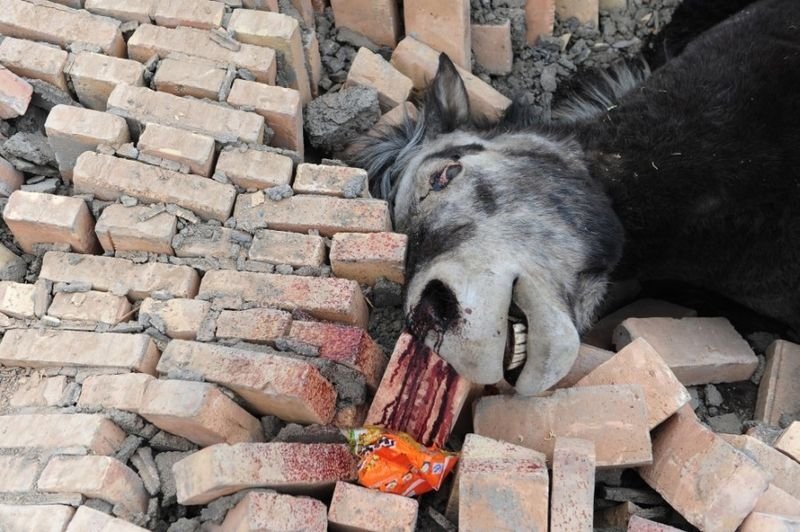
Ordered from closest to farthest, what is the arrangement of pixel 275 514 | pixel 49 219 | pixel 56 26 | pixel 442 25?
pixel 275 514 → pixel 49 219 → pixel 56 26 → pixel 442 25

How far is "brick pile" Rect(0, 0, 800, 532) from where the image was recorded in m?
2.03

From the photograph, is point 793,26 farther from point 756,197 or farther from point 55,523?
point 55,523

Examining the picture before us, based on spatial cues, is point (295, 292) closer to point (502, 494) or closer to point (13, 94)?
point (502, 494)

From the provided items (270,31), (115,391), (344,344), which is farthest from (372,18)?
(115,391)

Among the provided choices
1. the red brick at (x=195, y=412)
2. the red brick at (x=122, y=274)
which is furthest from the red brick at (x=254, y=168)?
the red brick at (x=195, y=412)

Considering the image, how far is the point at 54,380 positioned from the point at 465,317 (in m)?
1.23

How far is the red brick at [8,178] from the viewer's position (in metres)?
2.75

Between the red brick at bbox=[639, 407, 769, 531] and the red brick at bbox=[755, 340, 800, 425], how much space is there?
2.09 feet

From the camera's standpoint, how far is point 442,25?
11.2 ft

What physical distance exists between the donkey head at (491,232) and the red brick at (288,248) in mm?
318

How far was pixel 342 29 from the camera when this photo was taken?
3535 mm

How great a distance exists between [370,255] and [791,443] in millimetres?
1410

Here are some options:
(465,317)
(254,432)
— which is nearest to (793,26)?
(465,317)

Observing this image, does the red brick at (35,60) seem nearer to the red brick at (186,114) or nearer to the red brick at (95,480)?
the red brick at (186,114)
